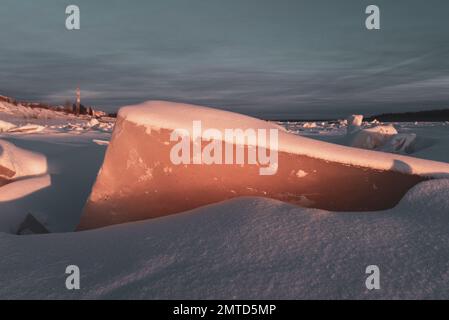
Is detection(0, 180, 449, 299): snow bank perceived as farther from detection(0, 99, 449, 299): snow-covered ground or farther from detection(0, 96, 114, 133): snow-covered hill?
detection(0, 96, 114, 133): snow-covered hill

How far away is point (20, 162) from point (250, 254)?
266 cm

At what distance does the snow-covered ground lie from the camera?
1295 millimetres

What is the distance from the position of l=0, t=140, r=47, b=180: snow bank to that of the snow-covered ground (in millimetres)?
1392

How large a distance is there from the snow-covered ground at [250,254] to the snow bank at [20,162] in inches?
54.8

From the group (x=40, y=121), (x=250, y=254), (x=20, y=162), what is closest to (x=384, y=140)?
(x=20, y=162)

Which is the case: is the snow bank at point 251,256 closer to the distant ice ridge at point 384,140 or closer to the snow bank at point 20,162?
the snow bank at point 20,162

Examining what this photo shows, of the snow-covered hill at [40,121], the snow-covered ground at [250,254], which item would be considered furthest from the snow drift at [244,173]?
the snow-covered hill at [40,121]

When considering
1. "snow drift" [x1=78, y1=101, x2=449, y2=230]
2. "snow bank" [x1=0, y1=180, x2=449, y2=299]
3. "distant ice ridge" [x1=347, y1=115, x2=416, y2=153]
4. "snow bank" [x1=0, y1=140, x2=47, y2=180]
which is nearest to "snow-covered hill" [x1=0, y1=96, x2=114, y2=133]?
"snow bank" [x1=0, y1=140, x2=47, y2=180]

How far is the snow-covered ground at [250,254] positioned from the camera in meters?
1.29

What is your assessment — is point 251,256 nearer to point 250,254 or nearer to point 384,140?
point 250,254

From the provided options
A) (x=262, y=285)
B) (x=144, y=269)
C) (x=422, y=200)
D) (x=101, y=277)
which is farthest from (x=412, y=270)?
(x=101, y=277)

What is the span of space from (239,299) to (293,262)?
11.0 inches

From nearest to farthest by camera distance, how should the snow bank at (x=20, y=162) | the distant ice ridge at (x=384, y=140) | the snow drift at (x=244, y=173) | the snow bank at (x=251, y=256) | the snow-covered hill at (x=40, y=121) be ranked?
the snow bank at (x=251, y=256)
the snow drift at (x=244, y=173)
the snow bank at (x=20, y=162)
the distant ice ridge at (x=384, y=140)
the snow-covered hill at (x=40, y=121)
